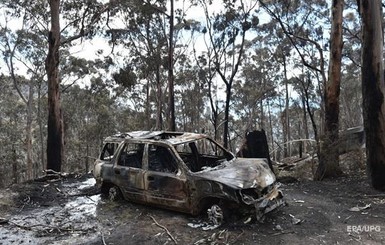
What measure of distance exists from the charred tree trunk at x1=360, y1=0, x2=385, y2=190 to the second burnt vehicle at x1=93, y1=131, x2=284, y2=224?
9.11 ft

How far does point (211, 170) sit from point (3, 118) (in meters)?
34.2

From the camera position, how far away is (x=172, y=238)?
234 inches

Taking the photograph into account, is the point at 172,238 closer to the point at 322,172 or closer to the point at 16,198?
the point at 16,198

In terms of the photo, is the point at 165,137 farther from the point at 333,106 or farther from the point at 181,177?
the point at 333,106

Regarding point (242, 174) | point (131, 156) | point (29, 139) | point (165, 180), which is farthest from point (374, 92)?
point (29, 139)

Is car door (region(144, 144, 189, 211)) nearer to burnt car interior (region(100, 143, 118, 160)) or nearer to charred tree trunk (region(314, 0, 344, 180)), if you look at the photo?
burnt car interior (region(100, 143, 118, 160))

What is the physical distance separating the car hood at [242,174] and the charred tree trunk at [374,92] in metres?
2.91

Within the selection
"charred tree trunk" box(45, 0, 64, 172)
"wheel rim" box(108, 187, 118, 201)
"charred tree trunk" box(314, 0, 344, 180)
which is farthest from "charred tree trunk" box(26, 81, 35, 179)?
"charred tree trunk" box(314, 0, 344, 180)

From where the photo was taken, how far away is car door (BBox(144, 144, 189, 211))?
6.82 metres

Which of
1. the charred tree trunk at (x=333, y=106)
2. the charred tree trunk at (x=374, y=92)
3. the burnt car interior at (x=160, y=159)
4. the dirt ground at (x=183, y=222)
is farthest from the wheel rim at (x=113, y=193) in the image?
the charred tree trunk at (x=333, y=106)

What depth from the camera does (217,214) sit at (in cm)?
635

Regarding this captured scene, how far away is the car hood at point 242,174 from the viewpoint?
621 cm

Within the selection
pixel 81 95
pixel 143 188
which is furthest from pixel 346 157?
pixel 81 95

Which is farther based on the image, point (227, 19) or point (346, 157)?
point (227, 19)
